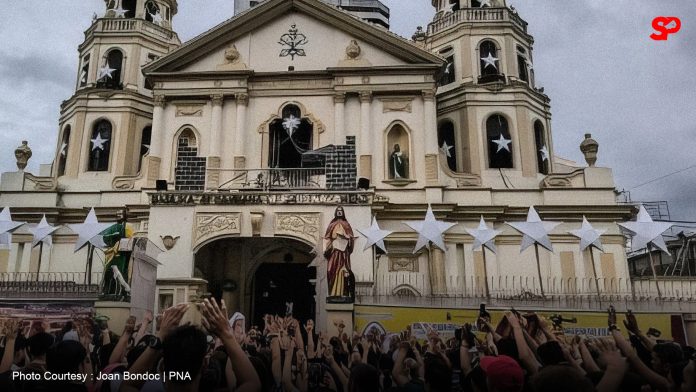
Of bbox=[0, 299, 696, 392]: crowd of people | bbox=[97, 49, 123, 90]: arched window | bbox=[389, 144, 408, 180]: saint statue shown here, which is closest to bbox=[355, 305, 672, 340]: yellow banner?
bbox=[0, 299, 696, 392]: crowd of people

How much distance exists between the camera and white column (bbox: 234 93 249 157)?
85.3 feet

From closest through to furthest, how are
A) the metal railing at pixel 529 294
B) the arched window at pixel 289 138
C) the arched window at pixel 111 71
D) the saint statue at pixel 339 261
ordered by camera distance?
1. the saint statue at pixel 339 261
2. the metal railing at pixel 529 294
3. the arched window at pixel 289 138
4. the arched window at pixel 111 71

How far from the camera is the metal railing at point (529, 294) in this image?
16.6 m

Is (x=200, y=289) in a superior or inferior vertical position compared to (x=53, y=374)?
superior

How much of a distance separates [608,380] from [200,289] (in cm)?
1758

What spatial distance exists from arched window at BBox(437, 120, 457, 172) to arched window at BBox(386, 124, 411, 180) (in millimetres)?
3224

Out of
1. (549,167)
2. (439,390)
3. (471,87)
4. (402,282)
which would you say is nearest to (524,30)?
(471,87)

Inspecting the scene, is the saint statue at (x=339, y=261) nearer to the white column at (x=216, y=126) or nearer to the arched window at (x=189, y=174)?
the arched window at (x=189, y=174)

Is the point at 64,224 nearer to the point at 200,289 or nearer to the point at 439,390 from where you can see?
the point at 200,289

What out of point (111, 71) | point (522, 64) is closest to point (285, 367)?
point (522, 64)

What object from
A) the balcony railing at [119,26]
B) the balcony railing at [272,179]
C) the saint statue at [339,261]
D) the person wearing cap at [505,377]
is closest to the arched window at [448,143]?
the balcony railing at [272,179]

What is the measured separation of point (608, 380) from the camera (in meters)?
4.27

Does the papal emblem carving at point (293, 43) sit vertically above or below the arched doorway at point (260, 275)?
→ above

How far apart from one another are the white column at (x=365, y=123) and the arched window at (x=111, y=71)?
14471mm
